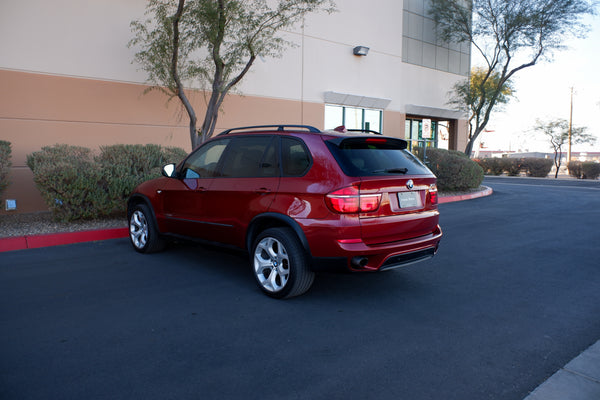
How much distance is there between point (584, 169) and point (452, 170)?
19.0 metres

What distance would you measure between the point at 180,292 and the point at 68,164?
4185mm

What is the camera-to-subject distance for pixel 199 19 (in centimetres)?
988

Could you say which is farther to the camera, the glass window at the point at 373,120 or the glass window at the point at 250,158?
the glass window at the point at 373,120

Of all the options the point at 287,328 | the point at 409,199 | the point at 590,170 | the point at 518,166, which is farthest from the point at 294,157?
the point at 518,166

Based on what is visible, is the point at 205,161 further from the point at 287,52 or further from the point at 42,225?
the point at 287,52

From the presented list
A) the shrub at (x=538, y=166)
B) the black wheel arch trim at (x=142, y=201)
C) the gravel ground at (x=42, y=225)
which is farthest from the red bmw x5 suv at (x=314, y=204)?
the shrub at (x=538, y=166)

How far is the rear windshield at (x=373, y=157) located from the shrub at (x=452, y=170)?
10.3 metres

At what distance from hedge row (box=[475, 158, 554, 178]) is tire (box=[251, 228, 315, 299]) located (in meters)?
29.9

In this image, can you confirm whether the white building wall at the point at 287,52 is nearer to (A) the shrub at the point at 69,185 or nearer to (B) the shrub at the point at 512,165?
(A) the shrub at the point at 69,185

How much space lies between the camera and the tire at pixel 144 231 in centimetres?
618

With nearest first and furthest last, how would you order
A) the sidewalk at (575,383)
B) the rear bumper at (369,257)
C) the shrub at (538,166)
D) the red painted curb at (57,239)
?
the sidewalk at (575,383), the rear bumper at (369,257), the red painted curb at (57,239), the shrub at (538,166)

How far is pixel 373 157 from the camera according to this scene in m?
4.39

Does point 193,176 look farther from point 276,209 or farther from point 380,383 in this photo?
point 380,383

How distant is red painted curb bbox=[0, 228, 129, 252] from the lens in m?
6.80
